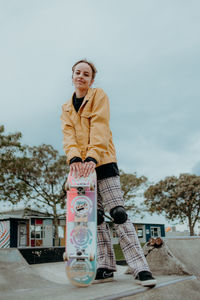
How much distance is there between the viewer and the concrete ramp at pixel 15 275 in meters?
4.39

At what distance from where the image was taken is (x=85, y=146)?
110 inches

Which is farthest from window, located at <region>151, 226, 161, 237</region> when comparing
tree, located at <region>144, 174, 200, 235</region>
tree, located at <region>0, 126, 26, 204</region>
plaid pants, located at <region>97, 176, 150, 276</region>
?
plaid pants, located at <region>97, 176, 150, 276</region>

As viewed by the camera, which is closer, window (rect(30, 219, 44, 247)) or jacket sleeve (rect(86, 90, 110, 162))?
jacket sleeve (rect(86, 90, 110, 162))

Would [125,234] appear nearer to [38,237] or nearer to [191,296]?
[191,296]

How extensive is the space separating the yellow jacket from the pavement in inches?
44.7

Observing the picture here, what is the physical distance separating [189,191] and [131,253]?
1029 inches

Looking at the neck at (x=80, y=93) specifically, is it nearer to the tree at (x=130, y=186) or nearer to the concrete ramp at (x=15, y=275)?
the concrete ramp at (x=15, y=275)

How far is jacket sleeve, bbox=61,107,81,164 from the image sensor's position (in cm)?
264

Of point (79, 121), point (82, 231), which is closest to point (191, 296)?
point (82, 231)

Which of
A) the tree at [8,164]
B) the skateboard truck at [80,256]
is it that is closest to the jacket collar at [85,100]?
the skateboard truck at [80,256]

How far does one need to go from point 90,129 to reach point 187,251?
257 centimetres

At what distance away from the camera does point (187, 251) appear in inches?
161

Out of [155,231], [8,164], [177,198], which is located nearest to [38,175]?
[8,164]

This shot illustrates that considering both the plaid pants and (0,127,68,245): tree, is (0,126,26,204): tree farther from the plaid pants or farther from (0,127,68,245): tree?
the plaid pants
